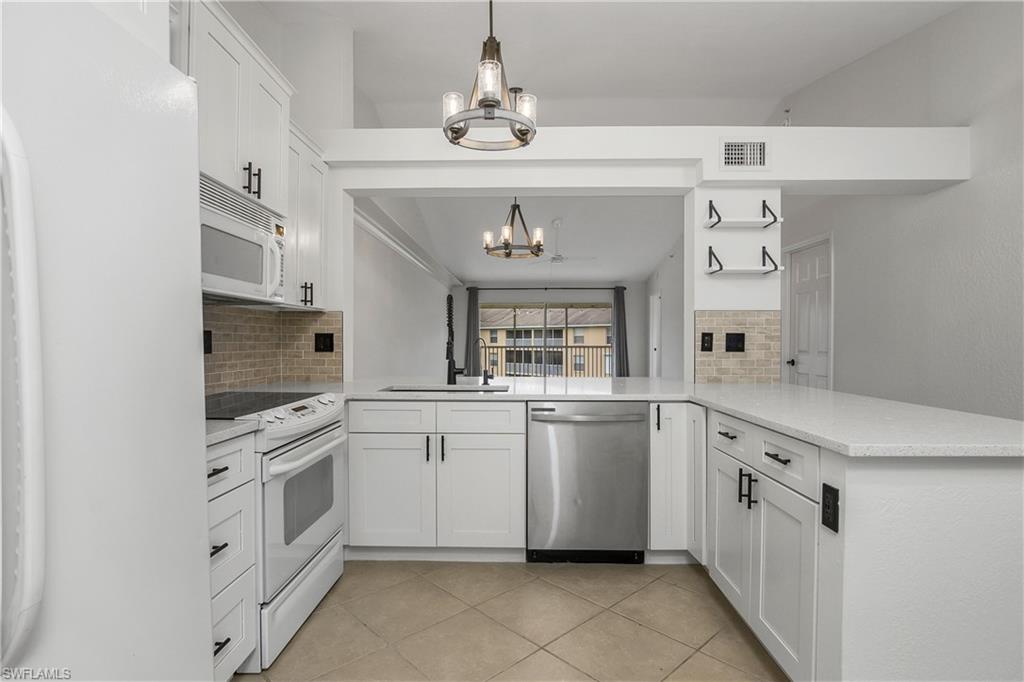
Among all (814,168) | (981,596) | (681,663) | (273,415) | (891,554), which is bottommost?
(681,663)

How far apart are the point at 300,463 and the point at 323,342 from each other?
1.29 metres

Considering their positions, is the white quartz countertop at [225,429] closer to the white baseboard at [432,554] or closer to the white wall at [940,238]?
the white baseboard at [432,554]

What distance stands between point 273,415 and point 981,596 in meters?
2.17

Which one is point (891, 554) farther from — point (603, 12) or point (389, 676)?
point (603, 12)

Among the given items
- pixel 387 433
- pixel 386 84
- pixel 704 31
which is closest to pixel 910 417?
pixel 387 433

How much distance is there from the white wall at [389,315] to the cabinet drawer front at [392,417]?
599mm

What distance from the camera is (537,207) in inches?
260

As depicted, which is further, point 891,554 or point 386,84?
point 386,84

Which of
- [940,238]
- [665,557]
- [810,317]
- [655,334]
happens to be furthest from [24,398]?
[655,334]

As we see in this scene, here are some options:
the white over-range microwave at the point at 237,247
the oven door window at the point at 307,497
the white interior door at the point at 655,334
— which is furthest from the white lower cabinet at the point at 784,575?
the white interior door at the point at 655,334

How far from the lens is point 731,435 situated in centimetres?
199

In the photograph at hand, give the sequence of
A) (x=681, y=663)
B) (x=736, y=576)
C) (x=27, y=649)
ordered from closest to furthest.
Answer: (x=27, y=649)
(x=681, y=663)
(x=736, y=576)

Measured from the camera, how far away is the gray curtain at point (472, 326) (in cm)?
1044

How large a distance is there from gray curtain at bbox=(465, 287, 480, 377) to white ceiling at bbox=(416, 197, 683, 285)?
0.93 meters
